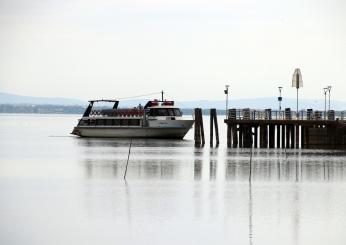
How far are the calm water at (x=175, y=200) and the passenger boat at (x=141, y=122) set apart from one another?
2769cm

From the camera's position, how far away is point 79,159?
81.6 m

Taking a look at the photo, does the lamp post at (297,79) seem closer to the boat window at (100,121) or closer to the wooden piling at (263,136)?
the wooden piling at (263,136)

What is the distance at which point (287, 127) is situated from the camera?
9112 cm

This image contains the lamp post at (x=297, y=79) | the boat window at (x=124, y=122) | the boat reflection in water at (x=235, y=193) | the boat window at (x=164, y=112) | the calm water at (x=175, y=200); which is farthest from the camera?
the boat window at (x=124, y=122)

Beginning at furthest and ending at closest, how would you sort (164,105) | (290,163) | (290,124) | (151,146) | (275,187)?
(164,105) → (151,146) → (290,124) → (290,163) → (275,187)

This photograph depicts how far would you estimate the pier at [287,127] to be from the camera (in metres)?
87.9

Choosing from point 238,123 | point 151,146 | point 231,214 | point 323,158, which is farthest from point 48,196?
point 151,146

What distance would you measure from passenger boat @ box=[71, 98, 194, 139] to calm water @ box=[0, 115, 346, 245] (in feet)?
90.8

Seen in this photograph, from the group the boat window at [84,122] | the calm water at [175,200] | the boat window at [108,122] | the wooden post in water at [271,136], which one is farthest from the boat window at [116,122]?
the calm water at [175,200]

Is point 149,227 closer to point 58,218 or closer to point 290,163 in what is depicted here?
point 58,218

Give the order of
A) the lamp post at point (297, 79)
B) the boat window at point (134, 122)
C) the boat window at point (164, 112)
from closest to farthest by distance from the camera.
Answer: the lamp post at point (297, 79)
the boat window at point (164, 112)
the boat window at point (134, 122)

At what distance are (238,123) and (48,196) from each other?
39.7 meters

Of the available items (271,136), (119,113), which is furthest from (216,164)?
(119,113)

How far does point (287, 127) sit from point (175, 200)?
43.4 metres
